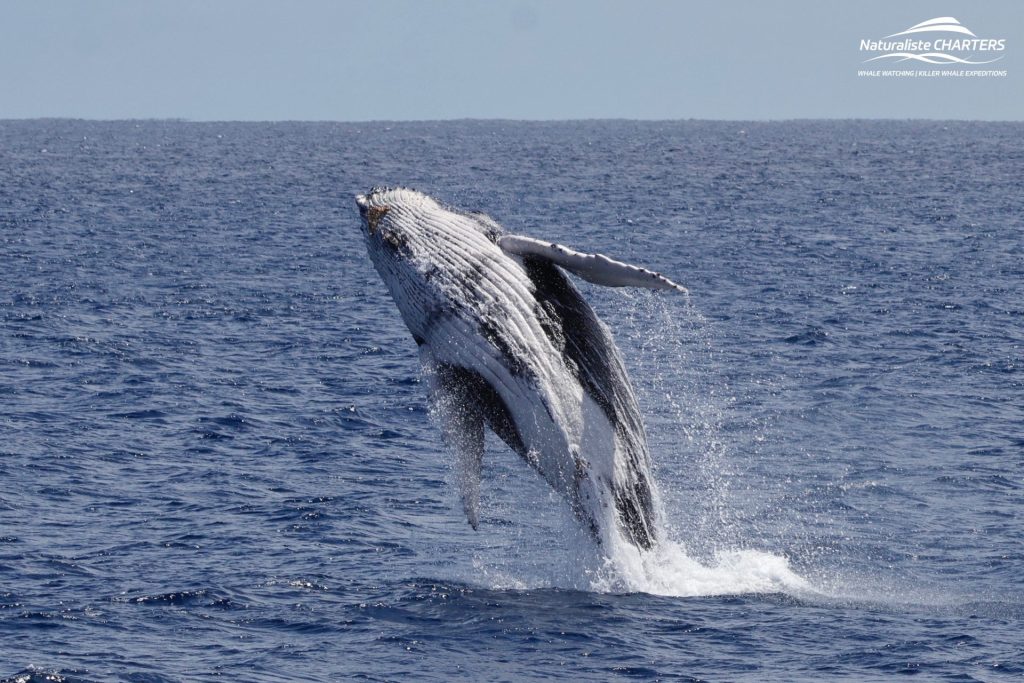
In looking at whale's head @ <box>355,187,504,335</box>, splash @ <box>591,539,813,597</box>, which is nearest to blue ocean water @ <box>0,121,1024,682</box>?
splash @ <box>591,539,813,597</box>

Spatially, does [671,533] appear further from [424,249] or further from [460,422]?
[424,249]

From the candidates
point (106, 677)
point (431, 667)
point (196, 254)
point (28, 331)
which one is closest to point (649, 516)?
point (431, 667)

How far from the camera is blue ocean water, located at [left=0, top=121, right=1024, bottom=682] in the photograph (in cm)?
2114

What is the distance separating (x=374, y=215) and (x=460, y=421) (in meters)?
3.62

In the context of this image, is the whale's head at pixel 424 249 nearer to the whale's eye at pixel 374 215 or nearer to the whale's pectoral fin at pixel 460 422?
the whale's eye at pixel 374 215

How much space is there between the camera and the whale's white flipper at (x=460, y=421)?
21.3 meters

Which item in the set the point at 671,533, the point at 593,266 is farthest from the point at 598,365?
the point at 671,533

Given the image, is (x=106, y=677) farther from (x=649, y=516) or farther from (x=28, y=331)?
(x=28, y=331)

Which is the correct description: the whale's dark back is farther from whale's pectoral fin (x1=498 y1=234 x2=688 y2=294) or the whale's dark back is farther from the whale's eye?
the whale's eye

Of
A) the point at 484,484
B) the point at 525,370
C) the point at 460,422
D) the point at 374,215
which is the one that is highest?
the point at 374,215

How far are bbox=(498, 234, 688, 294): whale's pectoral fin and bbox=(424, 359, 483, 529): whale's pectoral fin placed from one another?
208 centimetres

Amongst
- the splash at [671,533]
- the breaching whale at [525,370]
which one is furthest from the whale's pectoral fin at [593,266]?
the splash at [671,533]

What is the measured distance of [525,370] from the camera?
20688 mm

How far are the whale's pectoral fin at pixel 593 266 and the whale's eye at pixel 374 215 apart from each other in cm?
234
